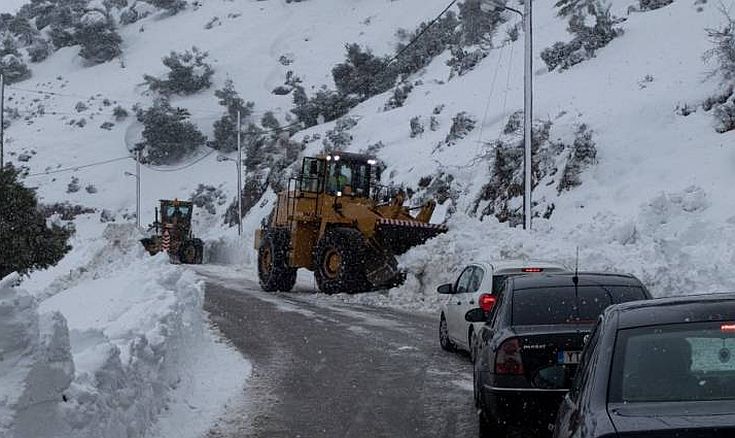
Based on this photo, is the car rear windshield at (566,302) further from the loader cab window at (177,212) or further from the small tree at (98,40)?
the small tree at (98,40)

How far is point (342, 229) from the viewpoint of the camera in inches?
818

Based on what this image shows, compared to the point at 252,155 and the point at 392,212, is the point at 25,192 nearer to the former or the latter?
the point at 392,212

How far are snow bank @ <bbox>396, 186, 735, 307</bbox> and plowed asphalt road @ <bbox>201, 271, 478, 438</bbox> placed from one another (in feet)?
7.55

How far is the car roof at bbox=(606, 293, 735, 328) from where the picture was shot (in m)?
3.84

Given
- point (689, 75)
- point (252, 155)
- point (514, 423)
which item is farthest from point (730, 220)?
point (252, 155)

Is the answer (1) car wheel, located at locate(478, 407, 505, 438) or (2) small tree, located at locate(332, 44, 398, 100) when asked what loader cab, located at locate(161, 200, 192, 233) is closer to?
(2) small tree, located at locate(332, 44, 398, 100)

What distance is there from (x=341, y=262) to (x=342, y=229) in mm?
847

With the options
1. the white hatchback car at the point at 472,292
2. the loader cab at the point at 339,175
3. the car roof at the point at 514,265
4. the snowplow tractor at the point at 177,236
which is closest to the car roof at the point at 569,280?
the white hatchback car at the point at 472,292

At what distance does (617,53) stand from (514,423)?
2734 cm

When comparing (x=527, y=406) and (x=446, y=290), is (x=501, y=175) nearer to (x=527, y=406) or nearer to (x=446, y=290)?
(x=446, y=290)

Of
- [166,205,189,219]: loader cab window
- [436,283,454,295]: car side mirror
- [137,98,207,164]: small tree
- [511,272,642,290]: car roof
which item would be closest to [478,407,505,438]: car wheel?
[511,272,642,290]: car roof

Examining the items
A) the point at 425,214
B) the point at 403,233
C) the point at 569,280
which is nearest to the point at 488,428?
the point at 569,280

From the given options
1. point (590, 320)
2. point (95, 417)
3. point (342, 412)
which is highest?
point (590, 320)

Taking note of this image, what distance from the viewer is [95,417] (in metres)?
5.18
